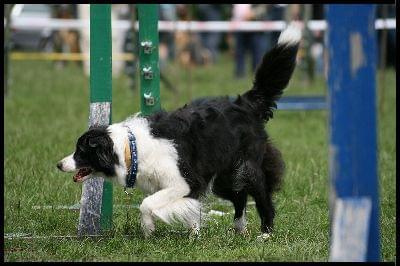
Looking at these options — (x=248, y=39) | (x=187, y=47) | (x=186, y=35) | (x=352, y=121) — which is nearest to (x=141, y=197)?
(x=352, y=121)

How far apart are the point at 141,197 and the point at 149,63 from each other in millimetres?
1252

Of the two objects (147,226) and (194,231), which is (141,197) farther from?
(147,226)

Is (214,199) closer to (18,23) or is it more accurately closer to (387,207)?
(387,207)

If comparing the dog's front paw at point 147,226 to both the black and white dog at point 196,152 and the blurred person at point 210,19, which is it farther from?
the blurred person at point 210,19

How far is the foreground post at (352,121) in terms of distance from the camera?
12.5 feet

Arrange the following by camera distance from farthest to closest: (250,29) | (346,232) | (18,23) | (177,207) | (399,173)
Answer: (18,23), (250,29), (399,173), (177,207), (346,232)

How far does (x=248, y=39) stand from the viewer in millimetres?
20609

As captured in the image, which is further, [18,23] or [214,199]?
[18,23]

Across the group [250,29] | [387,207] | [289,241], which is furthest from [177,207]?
[250,29]

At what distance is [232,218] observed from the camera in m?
6.43

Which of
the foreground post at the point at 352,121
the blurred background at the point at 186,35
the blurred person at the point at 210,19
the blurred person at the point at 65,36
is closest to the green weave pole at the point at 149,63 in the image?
the foreground post at the point at 352,121

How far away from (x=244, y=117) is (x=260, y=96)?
0.86 feet

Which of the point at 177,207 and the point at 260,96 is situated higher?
the point at 260,96

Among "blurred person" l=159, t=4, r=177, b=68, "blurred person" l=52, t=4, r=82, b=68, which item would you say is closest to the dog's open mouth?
"blurred person" l=159, t=4, r=177, b=68
